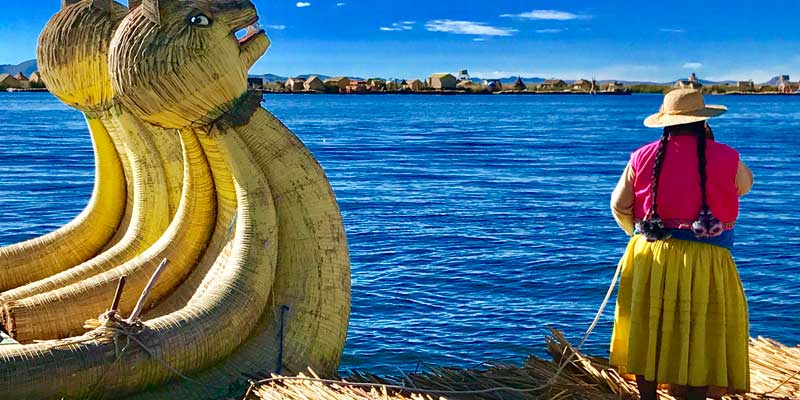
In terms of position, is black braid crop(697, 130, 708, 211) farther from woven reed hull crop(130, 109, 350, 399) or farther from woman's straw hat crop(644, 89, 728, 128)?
woven reed hull crop(130, 109, 350, 399)

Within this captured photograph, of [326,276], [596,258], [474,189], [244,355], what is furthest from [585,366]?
[474,189]

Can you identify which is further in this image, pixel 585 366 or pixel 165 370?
pixel 585 366

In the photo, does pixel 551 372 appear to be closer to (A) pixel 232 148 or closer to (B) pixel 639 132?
(A) pixel 232 148

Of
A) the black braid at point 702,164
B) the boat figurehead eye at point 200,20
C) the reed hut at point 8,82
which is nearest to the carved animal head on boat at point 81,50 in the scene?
the boat figurehead eye at point 200,20

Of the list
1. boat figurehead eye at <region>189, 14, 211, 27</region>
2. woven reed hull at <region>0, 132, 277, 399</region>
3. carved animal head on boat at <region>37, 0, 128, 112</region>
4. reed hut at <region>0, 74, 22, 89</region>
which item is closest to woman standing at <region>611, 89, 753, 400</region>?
woven reed hull at <region>0, 132, 277, 399</region>

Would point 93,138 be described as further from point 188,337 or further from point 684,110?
point 684,110

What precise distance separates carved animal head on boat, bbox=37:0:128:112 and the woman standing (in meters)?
3.48

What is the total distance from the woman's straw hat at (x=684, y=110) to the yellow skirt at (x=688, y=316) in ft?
1.91

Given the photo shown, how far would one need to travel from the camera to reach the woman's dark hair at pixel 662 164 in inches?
188

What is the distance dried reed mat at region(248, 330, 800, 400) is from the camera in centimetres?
499

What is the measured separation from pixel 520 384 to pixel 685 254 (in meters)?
1.15

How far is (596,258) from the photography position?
14938mm

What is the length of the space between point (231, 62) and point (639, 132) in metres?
47.6

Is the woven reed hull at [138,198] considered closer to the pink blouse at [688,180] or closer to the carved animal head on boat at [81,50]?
the carved animal head on boat at [81,50]
